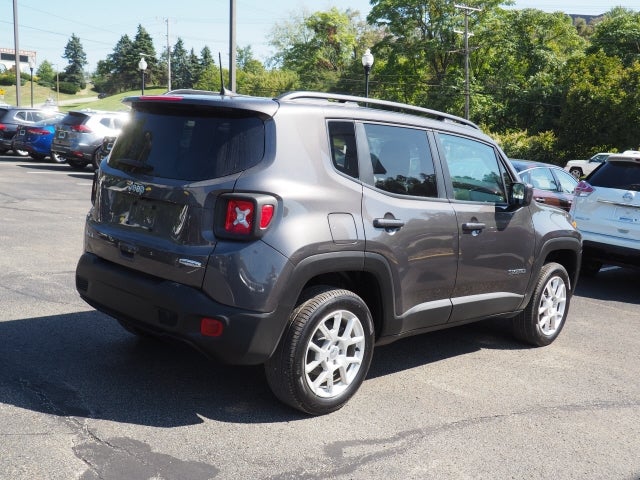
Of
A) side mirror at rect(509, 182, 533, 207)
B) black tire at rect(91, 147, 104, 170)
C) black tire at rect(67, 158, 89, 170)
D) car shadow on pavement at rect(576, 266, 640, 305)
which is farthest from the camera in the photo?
black tire at rect(67, 158, 89, 170)

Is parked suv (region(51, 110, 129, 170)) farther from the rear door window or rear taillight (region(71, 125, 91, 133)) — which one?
the rear door window

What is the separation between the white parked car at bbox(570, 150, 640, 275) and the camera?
8.46 metres

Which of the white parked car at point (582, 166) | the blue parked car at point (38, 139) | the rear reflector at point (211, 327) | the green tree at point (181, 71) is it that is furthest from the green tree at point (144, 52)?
the rear reflector at point (211, 327)

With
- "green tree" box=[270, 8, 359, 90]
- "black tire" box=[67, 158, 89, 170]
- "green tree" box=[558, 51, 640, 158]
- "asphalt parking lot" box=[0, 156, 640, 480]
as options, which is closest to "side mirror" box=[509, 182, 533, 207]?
"asphalt parking lot" box=[0, 156, 640, 480]

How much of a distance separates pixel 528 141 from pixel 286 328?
45.1m

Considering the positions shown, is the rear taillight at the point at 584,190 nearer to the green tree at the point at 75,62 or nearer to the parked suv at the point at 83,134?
the parked suv at the point at 83,134

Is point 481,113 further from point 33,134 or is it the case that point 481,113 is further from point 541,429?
point 541,429

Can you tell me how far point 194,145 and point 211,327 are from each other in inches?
41.5

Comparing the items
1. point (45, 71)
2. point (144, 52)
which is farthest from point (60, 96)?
point (45, 71)

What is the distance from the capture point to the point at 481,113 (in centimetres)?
5603

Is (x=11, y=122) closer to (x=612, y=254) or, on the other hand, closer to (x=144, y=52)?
(x=612, y=254)

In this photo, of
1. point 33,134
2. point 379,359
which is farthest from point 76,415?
point 33,134

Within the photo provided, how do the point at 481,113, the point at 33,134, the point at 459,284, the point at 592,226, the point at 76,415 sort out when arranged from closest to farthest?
1. the point at 76,415
2. the point at 459,284
3. the point at 592,226
4. the point at 33,134
5. the point at 481,113

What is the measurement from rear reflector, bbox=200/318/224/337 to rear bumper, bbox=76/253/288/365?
2 centimetres
